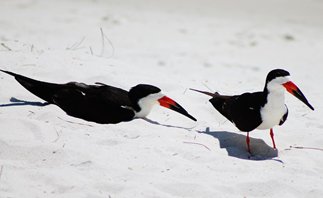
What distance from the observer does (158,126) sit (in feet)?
17.5

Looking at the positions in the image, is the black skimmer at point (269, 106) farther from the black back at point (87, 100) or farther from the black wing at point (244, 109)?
the black back at point (87, 100)

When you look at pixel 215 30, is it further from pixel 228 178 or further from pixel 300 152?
pixel 228 178

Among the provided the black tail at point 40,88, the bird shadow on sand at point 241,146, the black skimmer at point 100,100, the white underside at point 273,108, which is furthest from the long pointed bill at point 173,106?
the black tail at point 40,88

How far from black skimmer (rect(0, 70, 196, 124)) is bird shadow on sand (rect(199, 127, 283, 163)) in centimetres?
35

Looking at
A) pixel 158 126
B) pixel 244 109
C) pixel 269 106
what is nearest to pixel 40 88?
pixel 158 126

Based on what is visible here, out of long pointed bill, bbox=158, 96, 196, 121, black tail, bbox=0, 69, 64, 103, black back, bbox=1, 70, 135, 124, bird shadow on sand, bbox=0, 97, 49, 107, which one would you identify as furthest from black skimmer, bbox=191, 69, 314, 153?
bird shadow on sand, bbox=0, 97, 49, 107

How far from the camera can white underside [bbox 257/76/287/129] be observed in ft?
16.7

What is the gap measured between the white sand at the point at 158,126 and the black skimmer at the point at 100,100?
12 centimetres

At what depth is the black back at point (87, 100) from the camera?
5262mm

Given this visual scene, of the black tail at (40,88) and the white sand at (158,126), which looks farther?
the black tail at (40,88)

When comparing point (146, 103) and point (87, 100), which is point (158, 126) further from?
point (87, 100)

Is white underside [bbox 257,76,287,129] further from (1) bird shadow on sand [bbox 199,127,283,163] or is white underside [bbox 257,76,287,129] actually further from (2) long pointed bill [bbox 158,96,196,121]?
(2) long pointed bill [bbox 158,96,196,121]

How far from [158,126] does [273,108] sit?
3.44 feet

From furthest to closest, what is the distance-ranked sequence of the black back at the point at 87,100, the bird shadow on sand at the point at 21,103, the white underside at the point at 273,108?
the bird shadow on sand at the point at 21,103, the black back at the point at 87,100, the white underside at the point at 273,108
